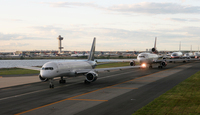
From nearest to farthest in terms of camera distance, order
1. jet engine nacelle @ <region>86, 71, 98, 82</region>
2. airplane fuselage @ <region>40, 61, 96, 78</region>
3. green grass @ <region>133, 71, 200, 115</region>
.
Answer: green grass @ <region>133, 71, 200, 115</region>, airplane fuselage @ <region>40, 61, 96, 78</region>, jet engine nacelle @ <region>86, 71, 98, 82</region>

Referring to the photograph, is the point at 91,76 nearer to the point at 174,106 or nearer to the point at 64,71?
the point at 64,71

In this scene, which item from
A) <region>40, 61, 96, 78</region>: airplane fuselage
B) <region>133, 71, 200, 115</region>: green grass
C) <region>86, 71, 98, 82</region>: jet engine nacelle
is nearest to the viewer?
<region>133, 71, 200, 115</region>: green grass

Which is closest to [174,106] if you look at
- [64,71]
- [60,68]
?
[60,68]

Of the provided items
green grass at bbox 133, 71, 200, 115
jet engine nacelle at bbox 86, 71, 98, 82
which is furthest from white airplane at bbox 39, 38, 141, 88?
green grass at bbox 133, 71, 200, 115

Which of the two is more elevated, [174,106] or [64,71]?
[64,71]

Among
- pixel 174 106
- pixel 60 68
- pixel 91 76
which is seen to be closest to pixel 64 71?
pixel 60 68

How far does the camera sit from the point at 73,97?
2492 centimetres

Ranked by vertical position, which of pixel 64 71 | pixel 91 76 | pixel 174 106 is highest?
pixel 64 71

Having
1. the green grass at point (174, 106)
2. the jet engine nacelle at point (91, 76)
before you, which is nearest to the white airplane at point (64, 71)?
the jet engine nacelle at point (91, 76)

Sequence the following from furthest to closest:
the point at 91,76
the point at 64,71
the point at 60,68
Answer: the point at 91,76 < the point at 64,71 < the point at 60,68

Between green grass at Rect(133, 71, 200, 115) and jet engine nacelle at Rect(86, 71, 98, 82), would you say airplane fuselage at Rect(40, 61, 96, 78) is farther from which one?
green grass at Rect(133, 71, 200, 115)

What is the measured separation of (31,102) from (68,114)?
20.8ft

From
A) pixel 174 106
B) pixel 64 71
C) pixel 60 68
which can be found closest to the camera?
pixel 174 106

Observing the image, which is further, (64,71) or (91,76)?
(91,76)
